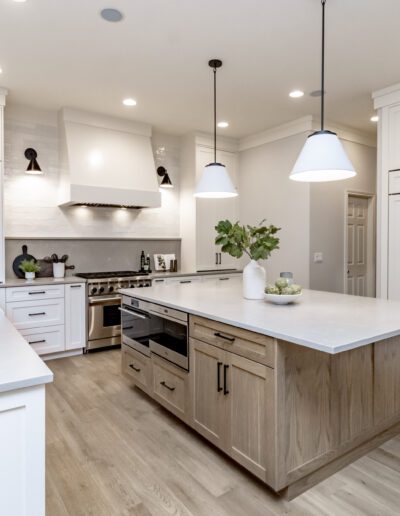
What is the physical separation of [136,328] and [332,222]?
3.27 meters

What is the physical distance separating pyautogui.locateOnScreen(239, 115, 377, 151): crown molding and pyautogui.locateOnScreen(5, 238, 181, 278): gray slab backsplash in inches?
77.4

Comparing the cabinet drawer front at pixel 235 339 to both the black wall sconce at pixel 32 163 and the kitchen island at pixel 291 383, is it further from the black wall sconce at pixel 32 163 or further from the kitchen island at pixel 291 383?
the black wall sconce at pixel 32 163

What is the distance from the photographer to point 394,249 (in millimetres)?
4004

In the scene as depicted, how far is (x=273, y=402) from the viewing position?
1860mm

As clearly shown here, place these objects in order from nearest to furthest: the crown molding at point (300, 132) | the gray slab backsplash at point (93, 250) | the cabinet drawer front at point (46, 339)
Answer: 1. the cabinet drawer front at point (46, 339)
2. the gray slab backsplash at point (93, 250)
3. the crown molding at point (300, 132)

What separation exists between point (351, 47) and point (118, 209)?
338cm

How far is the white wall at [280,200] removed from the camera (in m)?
5.02

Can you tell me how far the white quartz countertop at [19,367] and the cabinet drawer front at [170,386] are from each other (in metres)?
1.26

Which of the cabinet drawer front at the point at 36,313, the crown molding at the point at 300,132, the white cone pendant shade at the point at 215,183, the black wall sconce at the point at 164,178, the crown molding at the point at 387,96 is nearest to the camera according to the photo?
the white cone pendant shade at the point at 215,183

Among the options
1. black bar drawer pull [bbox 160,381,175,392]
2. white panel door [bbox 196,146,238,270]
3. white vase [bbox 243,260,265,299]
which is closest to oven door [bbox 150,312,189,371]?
black bar drawer pull [bbox 160,381,175,392]

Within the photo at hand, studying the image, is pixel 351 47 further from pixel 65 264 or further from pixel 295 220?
pixel 65 264

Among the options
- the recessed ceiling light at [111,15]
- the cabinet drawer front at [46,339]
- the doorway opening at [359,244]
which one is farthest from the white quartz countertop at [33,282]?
the doorway opening at [359,244]

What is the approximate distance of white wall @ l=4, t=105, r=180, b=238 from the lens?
4488mm

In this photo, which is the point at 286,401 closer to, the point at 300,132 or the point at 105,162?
the point at 105,162
